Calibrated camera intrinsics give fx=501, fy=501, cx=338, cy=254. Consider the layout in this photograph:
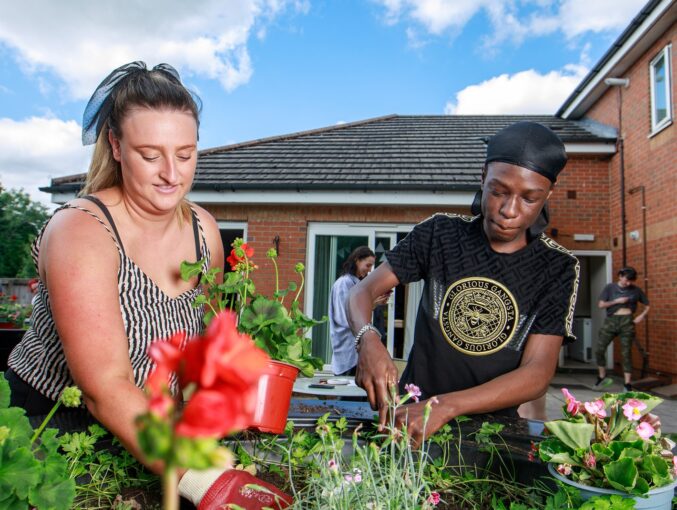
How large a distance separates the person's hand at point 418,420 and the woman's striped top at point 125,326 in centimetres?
65

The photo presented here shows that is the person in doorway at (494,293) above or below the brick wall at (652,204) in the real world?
below

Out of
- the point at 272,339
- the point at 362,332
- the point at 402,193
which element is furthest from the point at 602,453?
the point at 402,193

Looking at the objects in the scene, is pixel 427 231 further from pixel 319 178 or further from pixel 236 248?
pixel 319 178

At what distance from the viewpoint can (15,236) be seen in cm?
4081

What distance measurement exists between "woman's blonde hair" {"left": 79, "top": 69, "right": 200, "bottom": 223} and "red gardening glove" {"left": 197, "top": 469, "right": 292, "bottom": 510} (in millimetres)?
900

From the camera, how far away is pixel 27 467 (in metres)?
0.76

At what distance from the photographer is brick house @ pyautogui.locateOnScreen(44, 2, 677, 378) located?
8.80 metres

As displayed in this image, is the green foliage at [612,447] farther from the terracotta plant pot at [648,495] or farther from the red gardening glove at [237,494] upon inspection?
the red gardening glove at [237,494]

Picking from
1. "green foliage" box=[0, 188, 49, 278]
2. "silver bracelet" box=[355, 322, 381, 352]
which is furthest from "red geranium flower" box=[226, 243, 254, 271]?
"green foliage" box=[0, 188, 49, 278]

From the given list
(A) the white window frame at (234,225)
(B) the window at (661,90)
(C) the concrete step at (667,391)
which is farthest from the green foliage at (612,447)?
(B) the window at (661,90)

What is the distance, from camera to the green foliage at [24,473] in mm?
758

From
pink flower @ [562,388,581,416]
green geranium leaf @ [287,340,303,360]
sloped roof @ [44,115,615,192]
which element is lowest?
pink flower @ [562,388,581,416]

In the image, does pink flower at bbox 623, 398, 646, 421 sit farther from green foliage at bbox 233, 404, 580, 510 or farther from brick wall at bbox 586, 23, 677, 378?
brick wall at bbox 586, 23, 677, 378

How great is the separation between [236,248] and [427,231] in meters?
0.86
